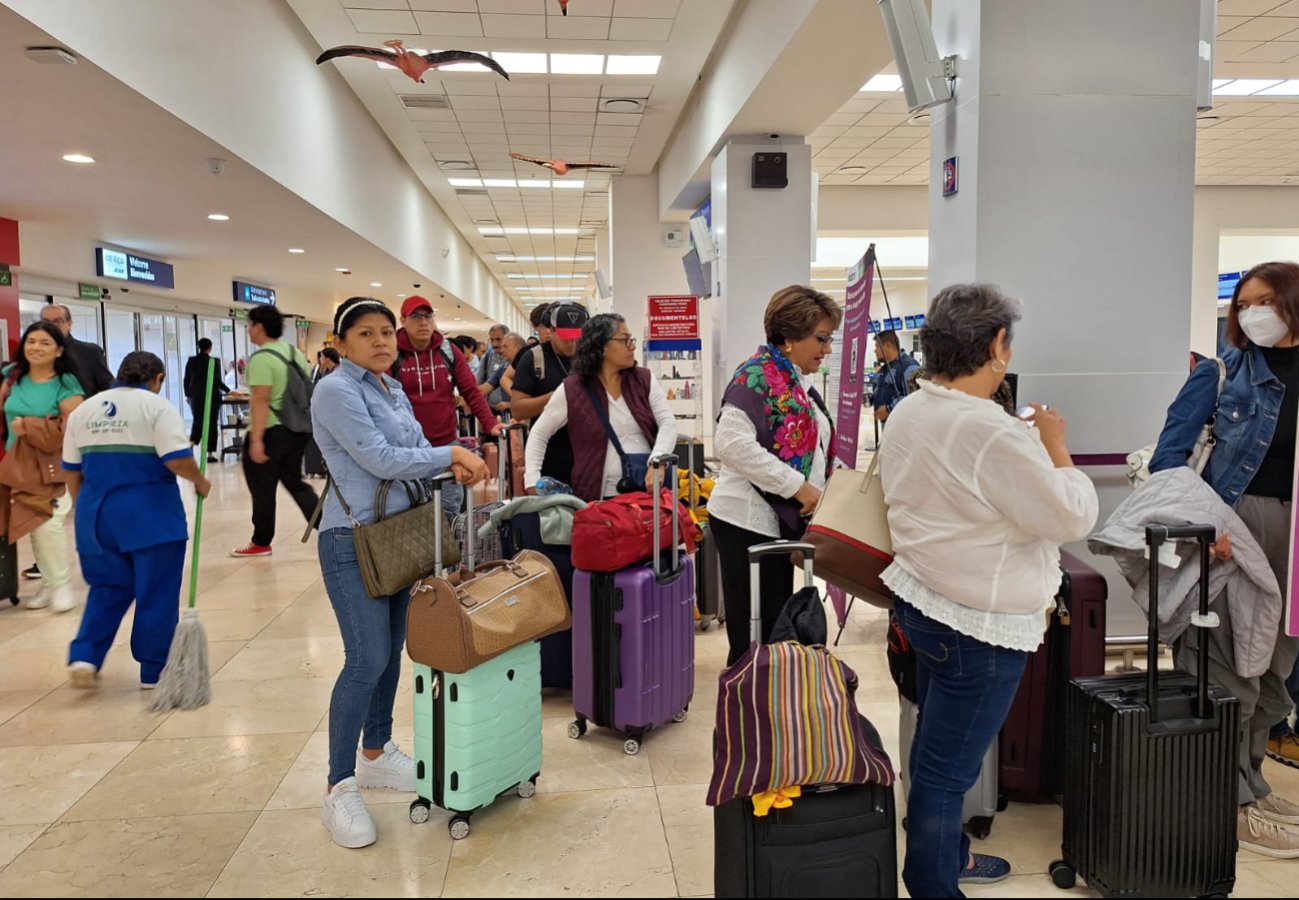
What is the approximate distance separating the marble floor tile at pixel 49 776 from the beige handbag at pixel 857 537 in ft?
8.11

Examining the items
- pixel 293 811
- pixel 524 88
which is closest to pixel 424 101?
pixel 524 88

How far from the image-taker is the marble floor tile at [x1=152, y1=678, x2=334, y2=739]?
11.0ft

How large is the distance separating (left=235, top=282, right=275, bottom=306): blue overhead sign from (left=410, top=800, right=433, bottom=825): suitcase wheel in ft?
46.5

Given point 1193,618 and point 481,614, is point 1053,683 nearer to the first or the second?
point 1193,618

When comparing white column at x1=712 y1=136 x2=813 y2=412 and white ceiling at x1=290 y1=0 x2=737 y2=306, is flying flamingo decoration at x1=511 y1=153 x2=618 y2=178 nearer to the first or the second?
white ceiling at x1=290 y1=0 x2=737 y2=306

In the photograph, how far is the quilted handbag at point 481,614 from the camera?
2355mm

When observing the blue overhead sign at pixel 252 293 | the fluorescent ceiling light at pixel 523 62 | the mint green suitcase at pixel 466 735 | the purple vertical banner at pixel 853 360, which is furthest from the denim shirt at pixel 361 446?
the blue overhead sign at pixel 252 293

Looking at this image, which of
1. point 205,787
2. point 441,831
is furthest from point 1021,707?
point 205,787

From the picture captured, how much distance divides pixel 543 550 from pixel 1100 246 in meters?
2.56

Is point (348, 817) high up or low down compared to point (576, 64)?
down

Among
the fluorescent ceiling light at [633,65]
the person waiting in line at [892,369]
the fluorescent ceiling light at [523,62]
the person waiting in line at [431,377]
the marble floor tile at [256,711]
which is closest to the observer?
the marble floor tile at [256,711]

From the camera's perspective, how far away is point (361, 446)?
7.90ft

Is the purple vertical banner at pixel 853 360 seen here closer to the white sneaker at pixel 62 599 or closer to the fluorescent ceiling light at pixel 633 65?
the white sneaker at pixel 62 599

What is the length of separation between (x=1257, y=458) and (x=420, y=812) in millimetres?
2633
